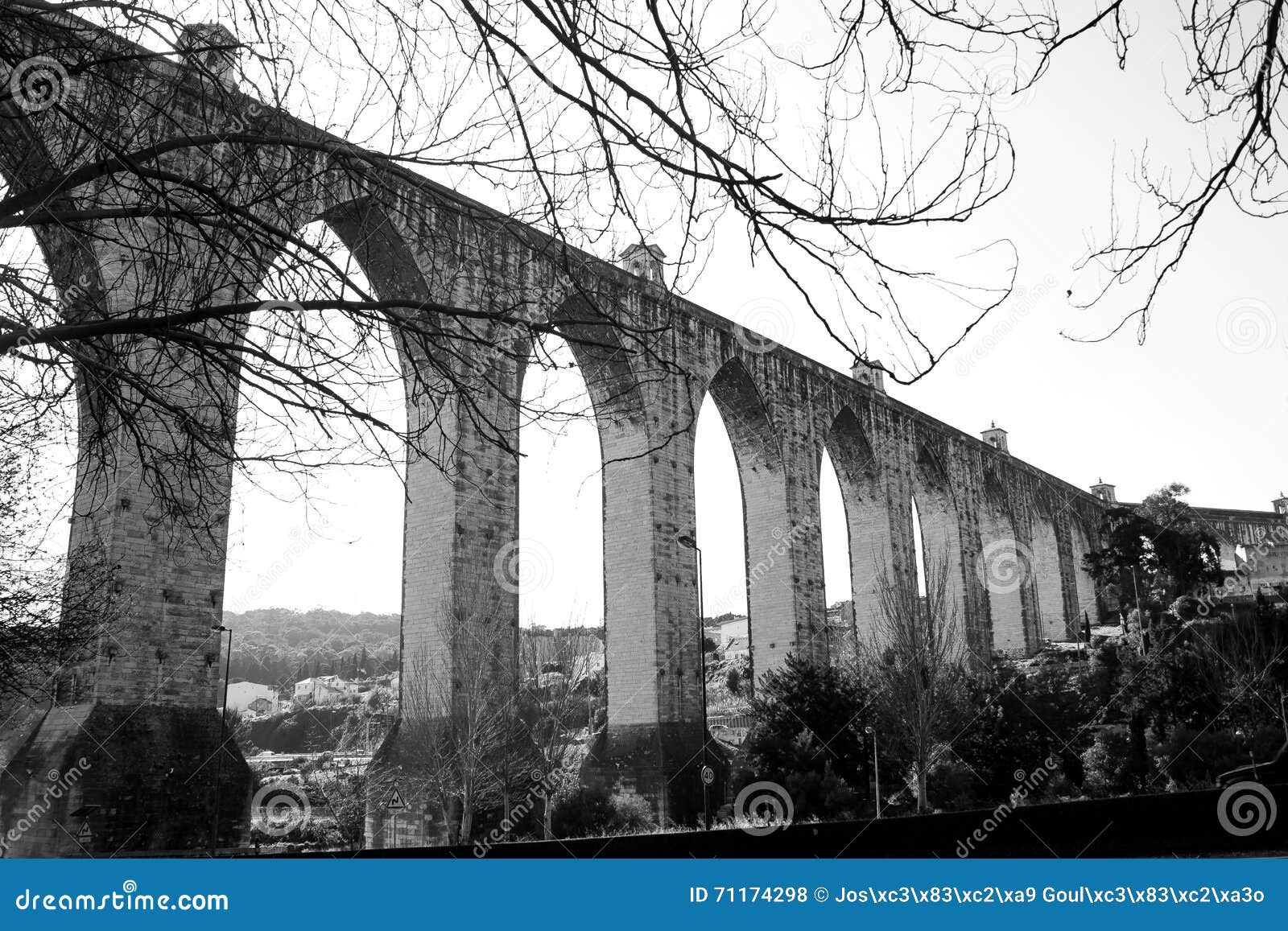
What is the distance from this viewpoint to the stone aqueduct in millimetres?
4098

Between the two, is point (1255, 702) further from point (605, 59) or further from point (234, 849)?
point (605, 59)

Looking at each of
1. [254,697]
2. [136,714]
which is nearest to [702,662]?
[136,714]

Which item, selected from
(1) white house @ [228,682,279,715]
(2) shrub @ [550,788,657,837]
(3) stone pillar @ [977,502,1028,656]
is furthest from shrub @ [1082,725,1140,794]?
(1) white house @ [228,682,279,715]

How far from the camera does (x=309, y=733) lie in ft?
159

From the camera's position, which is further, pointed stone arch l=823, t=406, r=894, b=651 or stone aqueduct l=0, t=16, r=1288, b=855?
pointed stone arch l=823, t=406, r=894, b=651

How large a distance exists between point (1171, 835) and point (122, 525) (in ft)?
37.1

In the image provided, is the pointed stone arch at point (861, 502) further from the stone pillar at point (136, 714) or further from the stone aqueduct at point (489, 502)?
the stone pillar at point (136, 714)

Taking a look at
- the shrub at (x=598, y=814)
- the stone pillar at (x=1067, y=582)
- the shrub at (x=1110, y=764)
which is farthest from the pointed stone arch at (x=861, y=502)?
the stone pillar at (x=1067, y=582)

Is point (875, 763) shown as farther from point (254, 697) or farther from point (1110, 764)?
point (254, 697)

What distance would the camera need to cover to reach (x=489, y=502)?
1645 cm

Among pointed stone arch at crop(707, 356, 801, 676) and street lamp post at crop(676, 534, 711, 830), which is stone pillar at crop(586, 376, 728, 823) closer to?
street lamp post at crop(676, 534, 711, 830)

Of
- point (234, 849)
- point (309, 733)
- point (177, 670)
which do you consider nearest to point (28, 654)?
point (177, 670)

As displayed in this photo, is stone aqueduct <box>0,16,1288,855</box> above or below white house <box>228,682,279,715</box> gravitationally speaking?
above

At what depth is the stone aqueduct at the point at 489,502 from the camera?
4098 mm
